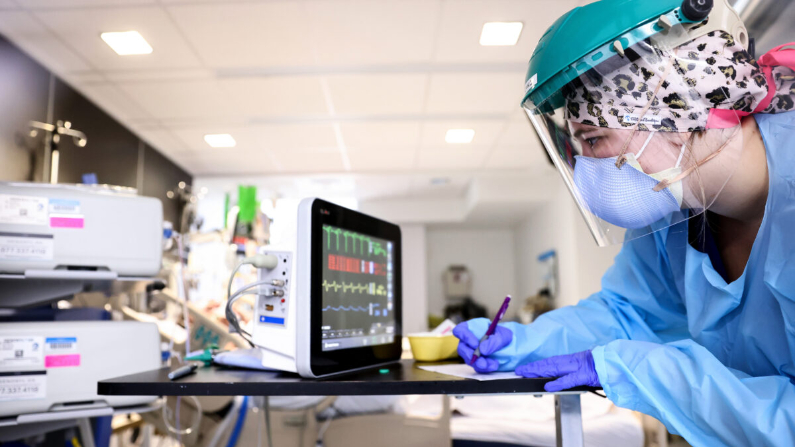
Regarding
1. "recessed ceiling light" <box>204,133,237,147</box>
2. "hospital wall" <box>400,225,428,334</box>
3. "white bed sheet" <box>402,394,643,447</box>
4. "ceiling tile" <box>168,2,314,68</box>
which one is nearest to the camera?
"white bed sheet" <box>402,394,643,447</box>

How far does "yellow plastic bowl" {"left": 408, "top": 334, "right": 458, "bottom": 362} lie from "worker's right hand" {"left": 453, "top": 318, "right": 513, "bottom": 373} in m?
0.13

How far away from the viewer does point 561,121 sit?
3.58 feet

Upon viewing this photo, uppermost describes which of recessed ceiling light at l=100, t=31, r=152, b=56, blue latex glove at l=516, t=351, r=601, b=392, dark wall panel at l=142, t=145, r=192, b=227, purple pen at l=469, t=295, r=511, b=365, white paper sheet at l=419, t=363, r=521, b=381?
recessed ceiling light at l=100, t=31, r=152, b=56

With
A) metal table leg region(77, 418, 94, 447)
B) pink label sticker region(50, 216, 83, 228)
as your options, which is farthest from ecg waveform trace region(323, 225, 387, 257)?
metal table leg region(77, 418, 94, 447)

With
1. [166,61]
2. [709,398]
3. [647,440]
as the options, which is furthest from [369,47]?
[709,398]

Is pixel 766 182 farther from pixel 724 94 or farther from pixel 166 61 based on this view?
pixel 166 61

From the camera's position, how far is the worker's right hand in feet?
3.60

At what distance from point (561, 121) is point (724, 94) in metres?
0.27

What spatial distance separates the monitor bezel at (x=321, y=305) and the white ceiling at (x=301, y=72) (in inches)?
73.2

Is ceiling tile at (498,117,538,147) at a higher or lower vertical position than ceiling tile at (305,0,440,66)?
lower

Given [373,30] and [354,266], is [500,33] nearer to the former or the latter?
[373,30]

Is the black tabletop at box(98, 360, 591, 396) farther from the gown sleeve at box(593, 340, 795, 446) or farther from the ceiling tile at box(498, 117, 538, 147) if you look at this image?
the ceiling tile at box(498, 117, 538, 147)

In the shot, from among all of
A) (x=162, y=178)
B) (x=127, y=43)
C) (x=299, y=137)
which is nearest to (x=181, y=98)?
(x=127, y=43)

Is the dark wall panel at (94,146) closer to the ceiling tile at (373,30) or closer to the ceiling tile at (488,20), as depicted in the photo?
the ceiling tile at (373,30)
